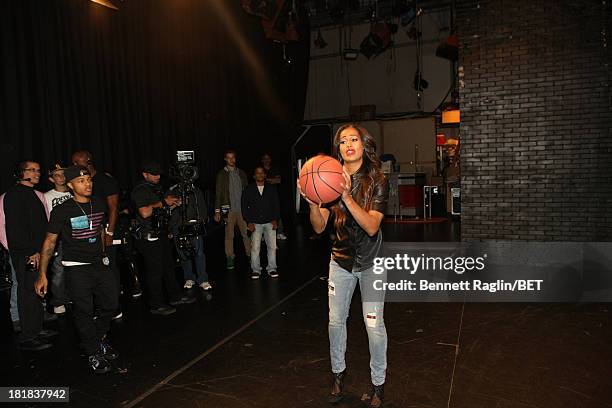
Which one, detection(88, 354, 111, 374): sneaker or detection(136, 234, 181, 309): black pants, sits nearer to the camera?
detection(88, 354, 111, 374): sneaker

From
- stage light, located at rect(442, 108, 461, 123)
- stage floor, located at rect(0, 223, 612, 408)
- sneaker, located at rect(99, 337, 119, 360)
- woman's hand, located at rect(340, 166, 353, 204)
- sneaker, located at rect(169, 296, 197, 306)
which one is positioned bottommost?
stage floor, located at rect(0, 223, 612, 408)

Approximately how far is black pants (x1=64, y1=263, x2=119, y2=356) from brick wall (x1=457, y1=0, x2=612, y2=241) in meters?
5.27

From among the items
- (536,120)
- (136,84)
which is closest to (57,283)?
(136,84)

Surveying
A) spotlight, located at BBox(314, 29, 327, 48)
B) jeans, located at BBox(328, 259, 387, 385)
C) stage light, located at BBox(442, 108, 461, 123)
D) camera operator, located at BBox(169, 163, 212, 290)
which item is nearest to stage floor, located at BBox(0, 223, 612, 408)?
jeans, located at BBox(328, 259, 387, 385)

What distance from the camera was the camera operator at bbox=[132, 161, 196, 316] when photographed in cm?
539

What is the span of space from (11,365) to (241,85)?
8.78 metres

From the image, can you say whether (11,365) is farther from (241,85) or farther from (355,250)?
(241,85)

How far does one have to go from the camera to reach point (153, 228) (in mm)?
5398

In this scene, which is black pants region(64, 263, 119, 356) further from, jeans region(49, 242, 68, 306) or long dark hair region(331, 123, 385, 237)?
long dark hair region(331, 123, 385, 237)

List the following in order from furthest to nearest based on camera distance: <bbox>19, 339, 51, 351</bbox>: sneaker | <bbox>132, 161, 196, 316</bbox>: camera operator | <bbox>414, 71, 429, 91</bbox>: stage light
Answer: <bbox>414, 71, 429, 91</bbox>: stage light, <bbox>132, 161, 196, 316</bbox>: camera operator, <bbox>19, 339, 51, 351</bbox>: sneaker

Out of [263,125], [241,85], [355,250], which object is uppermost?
[241,85]

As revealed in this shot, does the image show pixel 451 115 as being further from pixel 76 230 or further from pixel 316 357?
pixel 76 230

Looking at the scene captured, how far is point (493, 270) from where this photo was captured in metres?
6.89

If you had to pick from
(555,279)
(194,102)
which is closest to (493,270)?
(555,279)
